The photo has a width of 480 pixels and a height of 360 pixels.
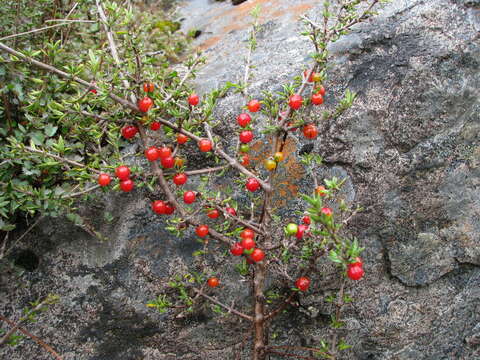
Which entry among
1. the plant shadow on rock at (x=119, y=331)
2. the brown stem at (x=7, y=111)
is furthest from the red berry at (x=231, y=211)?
the brown stem at (x=7, y=111)

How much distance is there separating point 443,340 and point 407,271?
0.38 meters

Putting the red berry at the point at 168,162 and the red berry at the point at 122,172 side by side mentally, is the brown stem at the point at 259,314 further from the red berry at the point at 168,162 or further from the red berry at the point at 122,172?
the red berry at the point at 122,172

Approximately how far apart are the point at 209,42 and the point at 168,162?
1841 mm

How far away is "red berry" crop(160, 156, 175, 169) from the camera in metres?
2.01

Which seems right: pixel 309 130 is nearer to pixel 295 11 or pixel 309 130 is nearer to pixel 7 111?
pixel 295 11

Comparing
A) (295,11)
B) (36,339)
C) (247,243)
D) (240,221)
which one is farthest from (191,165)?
(295,11)

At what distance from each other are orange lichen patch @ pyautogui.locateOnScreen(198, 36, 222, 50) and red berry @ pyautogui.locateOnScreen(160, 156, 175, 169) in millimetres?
1710

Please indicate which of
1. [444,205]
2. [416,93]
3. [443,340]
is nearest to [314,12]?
[416,93]

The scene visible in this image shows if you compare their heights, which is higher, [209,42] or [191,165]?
[209,42]

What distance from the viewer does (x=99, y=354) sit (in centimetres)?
226

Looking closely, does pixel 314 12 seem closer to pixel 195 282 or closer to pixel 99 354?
pixel 195 282

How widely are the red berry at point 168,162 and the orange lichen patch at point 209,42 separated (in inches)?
67.3

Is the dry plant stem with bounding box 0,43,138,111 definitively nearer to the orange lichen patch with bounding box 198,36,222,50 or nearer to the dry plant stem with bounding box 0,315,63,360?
the dry plant stem with bounding box 0,315,63,360

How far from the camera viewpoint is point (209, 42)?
355 centimetres
